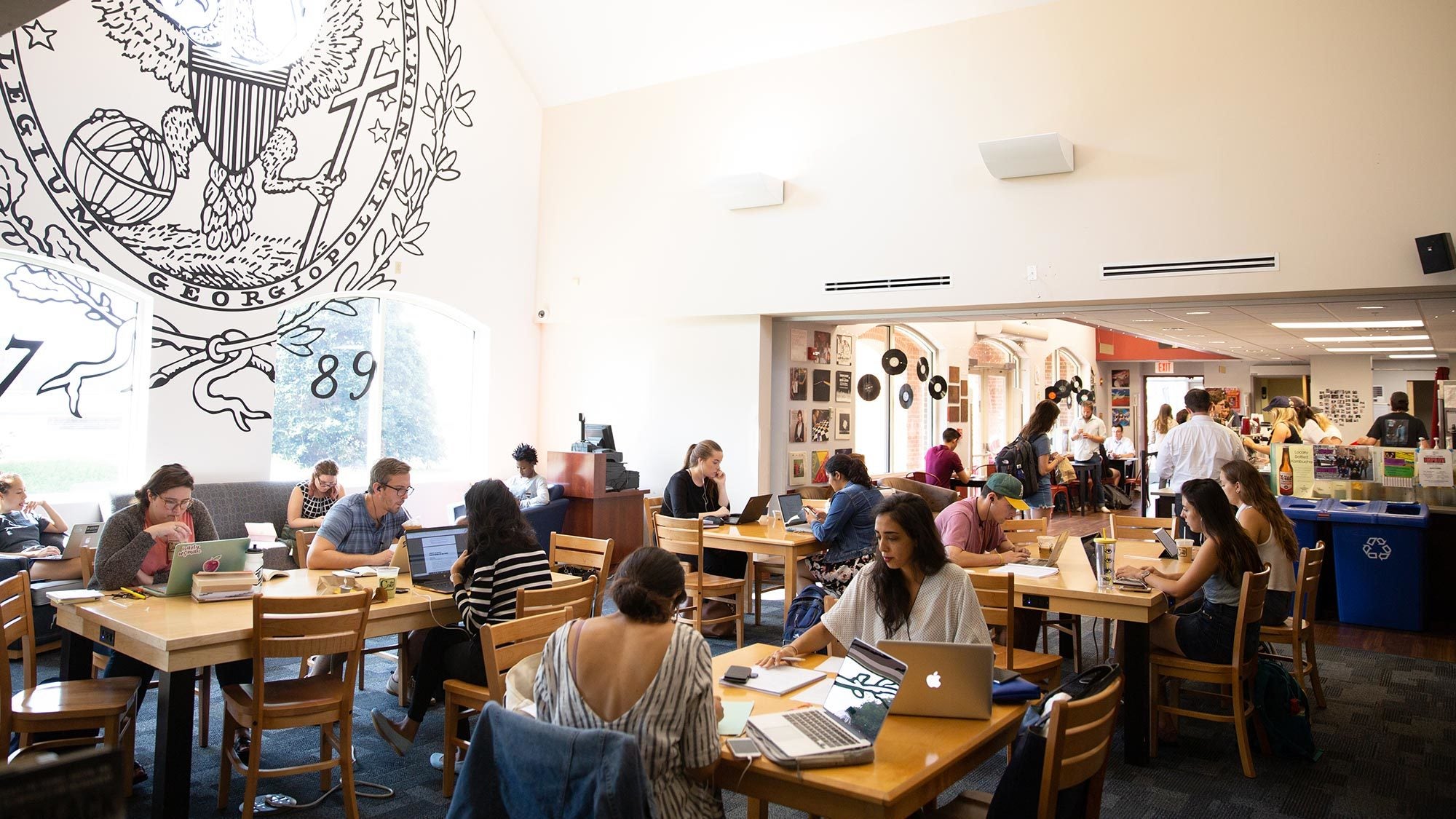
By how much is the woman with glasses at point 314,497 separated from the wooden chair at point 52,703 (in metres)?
3.15

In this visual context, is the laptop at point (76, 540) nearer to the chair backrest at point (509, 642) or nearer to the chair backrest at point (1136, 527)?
the chair backrest at point (509, 642)

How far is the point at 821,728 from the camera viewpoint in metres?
2.33

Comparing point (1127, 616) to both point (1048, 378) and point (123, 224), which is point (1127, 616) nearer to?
point (123, 224)

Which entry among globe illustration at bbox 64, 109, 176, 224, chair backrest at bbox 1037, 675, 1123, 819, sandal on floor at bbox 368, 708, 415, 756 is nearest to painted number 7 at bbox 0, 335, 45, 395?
globe illustration at bbox 64, 109, 176, 224

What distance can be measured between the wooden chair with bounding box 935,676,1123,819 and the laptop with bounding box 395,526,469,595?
2791 millimetres

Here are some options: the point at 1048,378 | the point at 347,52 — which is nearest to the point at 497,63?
the point at 347,52

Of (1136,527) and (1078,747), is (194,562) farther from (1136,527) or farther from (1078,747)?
(1136,527)

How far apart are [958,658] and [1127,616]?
1.81 metres

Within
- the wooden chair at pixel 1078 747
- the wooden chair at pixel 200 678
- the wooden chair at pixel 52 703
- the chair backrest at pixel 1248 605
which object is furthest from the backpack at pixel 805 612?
the wooden chair at pixel 200 678

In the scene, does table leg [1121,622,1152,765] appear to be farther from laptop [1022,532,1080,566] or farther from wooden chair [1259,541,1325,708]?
wooden chair [1259,541,1325,708]

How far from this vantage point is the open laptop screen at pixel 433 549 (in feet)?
13.8

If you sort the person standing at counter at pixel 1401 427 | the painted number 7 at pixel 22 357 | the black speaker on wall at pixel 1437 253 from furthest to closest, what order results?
the person standing at counter at pixel 1401 427 < the painted number 7 at pixel 22 357 < the black speaker on wall at pixel 1437 253

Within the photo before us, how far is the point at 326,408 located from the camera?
8148 mm

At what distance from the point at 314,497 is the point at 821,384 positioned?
16.4 feet
